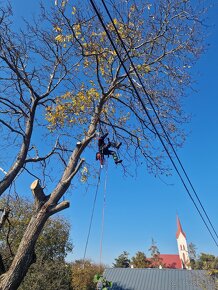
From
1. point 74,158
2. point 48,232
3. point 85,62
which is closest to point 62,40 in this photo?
point 85,62

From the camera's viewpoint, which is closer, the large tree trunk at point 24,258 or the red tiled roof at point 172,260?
the large tree trunk at point 24,258

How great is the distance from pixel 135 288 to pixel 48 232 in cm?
959

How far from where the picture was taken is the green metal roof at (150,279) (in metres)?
24.7

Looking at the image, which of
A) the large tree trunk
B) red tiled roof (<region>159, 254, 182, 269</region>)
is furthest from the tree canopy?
red tiled roof (<region>159, 254, 182, 269</region>)

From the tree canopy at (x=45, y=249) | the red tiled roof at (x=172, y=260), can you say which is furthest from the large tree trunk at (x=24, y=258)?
the red tiled roof at (x=172, y=260)

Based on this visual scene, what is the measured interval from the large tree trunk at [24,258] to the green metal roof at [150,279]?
23.1 meters

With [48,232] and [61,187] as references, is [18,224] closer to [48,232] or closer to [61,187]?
[48,232]

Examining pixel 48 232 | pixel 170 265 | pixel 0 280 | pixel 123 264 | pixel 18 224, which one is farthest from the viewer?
pixel 170 265

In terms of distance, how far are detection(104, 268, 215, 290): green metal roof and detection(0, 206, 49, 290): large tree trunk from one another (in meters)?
23.1

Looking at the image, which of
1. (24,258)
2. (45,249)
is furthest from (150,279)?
(24,258)

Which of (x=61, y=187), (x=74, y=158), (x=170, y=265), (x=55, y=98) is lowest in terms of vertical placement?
(x=61, y=187)

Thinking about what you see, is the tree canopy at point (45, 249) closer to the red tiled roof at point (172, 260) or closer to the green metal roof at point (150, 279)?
the green metal roof at point (150, 279)

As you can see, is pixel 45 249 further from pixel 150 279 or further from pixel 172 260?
pixel 172 260

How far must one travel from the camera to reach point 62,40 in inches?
246
